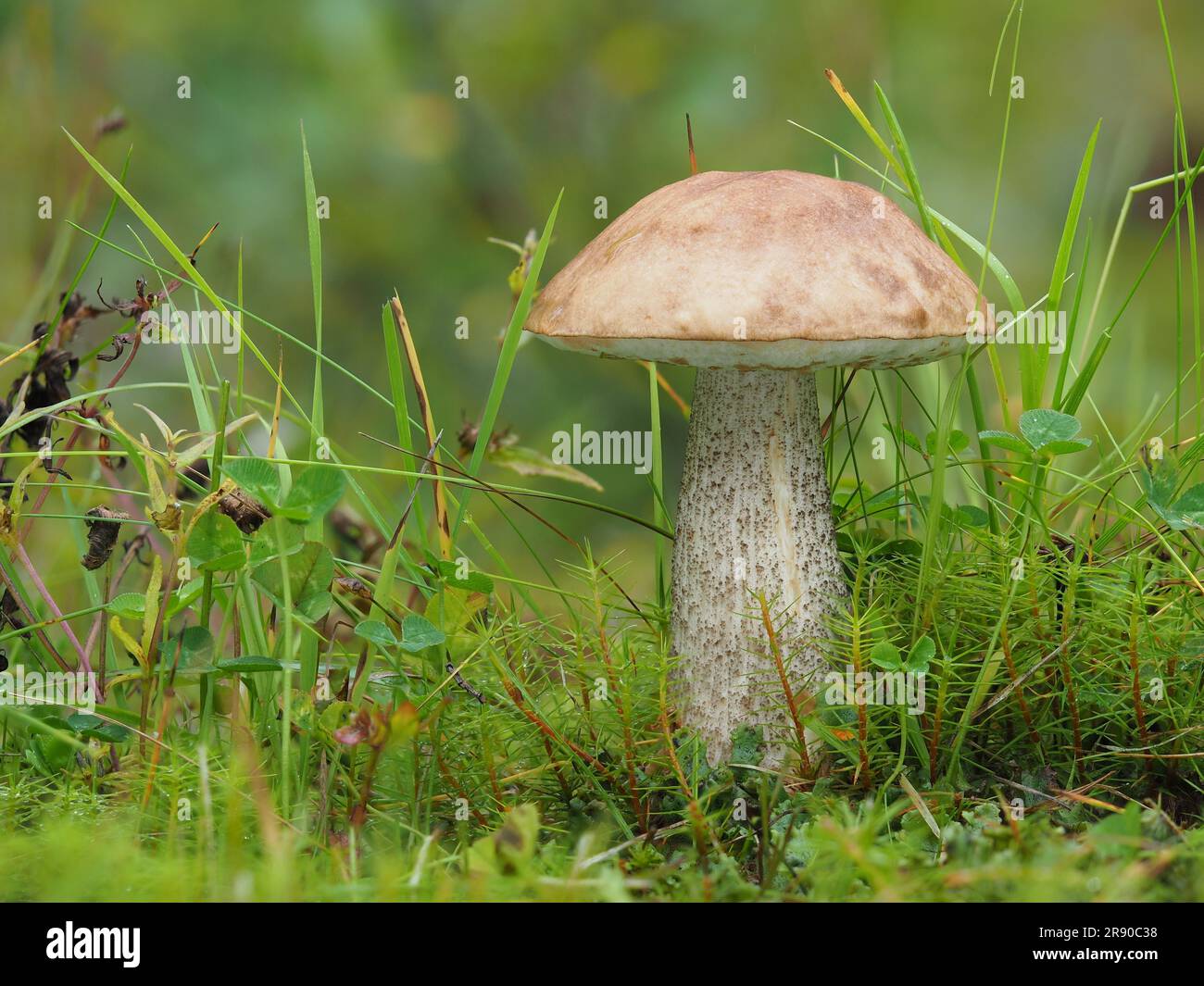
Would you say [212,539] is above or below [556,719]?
above

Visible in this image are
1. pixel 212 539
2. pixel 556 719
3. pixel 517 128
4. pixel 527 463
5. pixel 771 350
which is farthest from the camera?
pixel 517 128

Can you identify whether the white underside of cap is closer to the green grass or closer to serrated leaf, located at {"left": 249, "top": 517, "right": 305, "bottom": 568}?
the green grass

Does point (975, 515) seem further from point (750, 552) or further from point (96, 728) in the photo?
point (96, 728)

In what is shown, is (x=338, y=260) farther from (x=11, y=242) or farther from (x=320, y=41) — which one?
(x=11, y=242)

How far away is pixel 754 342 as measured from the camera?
1.19m

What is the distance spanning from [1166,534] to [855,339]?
59 centimetres

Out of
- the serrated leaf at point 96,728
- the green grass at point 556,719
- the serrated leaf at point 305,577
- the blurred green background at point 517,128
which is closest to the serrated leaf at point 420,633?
the green grass at point 556,719

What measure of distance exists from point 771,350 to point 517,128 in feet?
6.50

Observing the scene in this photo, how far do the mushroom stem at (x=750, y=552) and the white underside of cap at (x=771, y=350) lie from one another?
10 centimetres

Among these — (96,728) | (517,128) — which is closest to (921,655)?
(96,728)

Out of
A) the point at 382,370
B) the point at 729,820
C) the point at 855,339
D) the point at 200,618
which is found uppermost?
the point at 382,370

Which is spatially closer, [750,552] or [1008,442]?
[1008,442]
